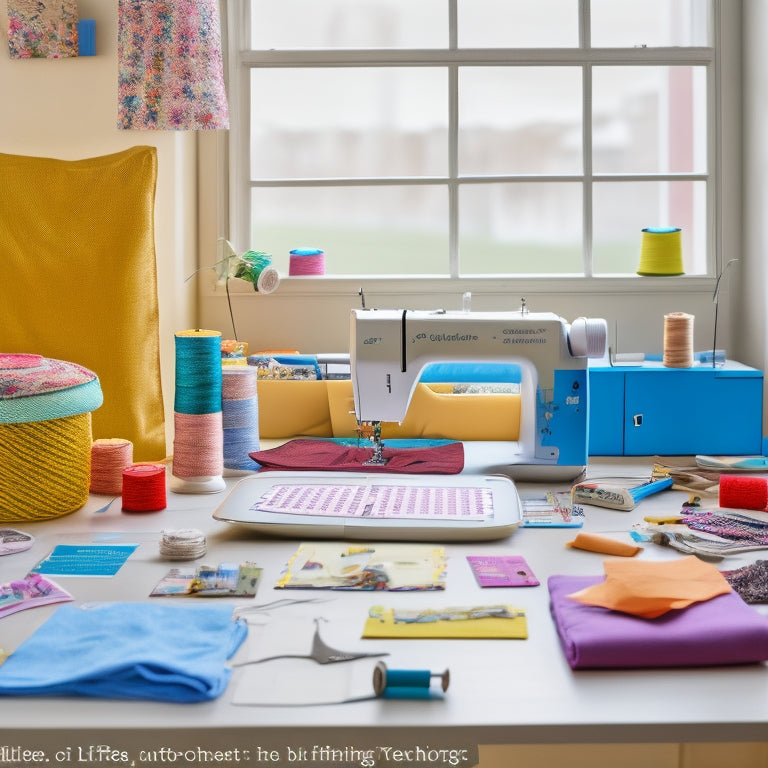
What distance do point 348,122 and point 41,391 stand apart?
77.7 inches

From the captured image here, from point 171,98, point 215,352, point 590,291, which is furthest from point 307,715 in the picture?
point 590,291

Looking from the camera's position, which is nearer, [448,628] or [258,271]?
[448,628]

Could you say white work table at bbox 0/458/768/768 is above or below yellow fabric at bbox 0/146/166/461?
below

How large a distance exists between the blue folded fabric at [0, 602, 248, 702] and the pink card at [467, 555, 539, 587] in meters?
0.44

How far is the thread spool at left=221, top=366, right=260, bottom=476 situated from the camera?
8.01 ft

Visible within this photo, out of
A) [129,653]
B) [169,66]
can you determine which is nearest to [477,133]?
[169,66]

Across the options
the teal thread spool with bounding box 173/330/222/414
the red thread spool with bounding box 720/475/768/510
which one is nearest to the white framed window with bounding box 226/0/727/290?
the teal thread spool with bounding box 173/330/222/414

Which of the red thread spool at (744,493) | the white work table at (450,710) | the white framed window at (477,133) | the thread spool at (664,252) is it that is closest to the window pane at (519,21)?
the white framed window at (477,133)

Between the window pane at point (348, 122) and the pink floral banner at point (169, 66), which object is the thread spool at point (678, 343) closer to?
the window pane at point (348, 122)

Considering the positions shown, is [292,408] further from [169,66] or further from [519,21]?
[519,21]

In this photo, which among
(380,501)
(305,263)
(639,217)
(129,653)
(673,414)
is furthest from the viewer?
A: (639,217)

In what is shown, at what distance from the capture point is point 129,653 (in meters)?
1.33

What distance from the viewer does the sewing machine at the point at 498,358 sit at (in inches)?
94.3

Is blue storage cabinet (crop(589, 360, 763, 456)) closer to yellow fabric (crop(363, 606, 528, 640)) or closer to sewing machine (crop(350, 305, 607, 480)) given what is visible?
sewing machine (crop(350, 305, 607, 480))
